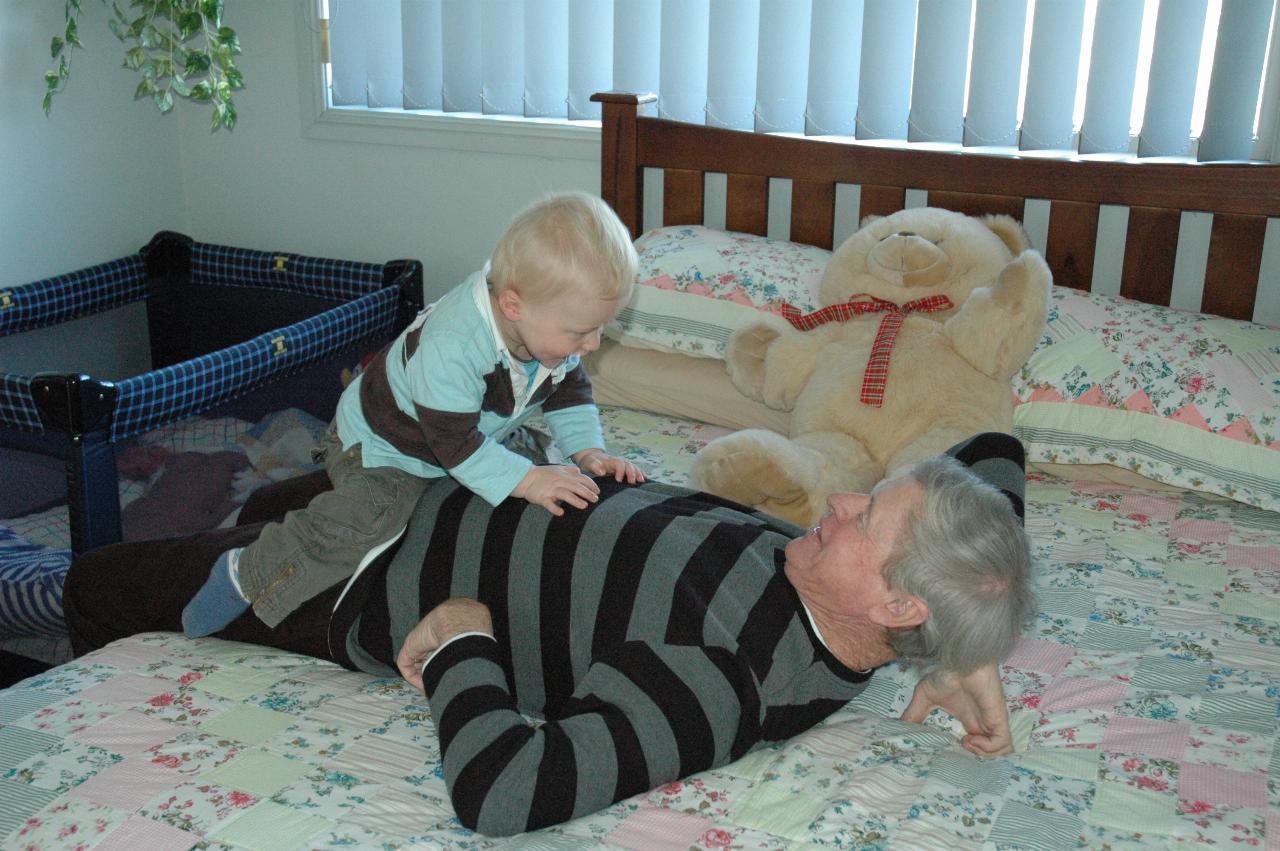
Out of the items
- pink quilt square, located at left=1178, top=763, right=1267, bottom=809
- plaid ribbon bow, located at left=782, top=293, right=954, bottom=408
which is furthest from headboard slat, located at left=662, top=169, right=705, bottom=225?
pink quilt square, located at left=1178, top=763, right=1267, bottom=809

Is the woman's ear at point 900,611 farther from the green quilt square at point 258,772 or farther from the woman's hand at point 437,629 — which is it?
the green quilt square at point 258,772

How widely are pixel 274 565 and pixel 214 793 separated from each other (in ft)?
1.13

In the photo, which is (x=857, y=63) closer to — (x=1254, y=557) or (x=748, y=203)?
(x=748, y=203)

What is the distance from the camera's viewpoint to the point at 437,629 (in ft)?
4.41

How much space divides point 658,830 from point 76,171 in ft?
8.87

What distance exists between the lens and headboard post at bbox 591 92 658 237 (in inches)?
107

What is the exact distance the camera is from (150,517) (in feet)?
8.48

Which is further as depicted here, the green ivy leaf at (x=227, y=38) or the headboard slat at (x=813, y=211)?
the green ivy leaf at (x=227, y=38)

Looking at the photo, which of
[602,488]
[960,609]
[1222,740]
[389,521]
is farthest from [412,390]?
[1222,740]

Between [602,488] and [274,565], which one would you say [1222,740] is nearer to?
[602,488]

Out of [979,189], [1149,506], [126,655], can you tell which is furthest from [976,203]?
[126,655]

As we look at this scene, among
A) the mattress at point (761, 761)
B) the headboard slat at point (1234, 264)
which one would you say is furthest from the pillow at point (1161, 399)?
the mattress at point (761, 761)

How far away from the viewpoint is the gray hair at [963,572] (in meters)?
1.23

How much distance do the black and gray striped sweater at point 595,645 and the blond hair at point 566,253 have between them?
0.88 feet
